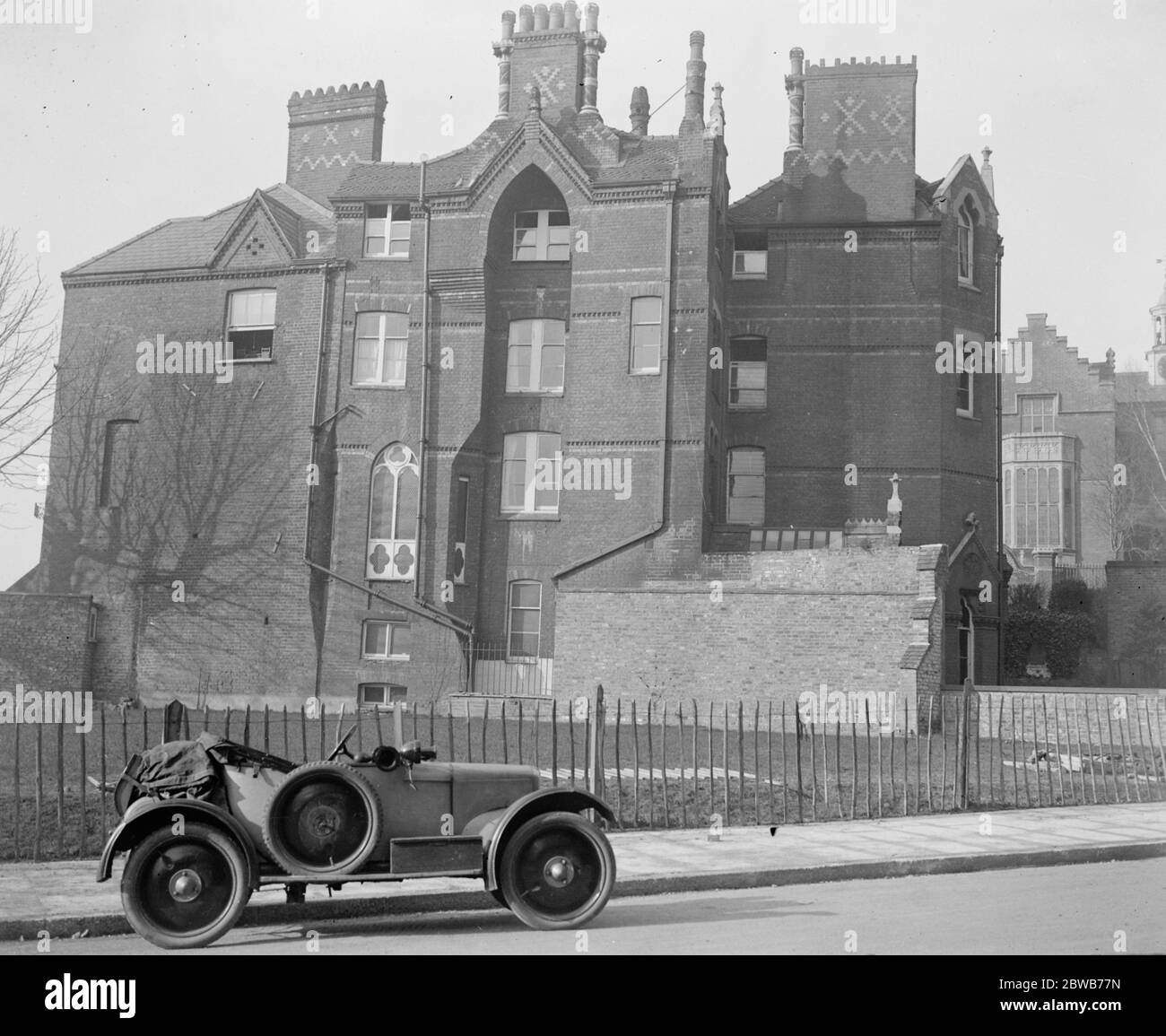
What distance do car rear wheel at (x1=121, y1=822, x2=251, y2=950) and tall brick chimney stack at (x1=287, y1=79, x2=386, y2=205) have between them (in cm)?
3367

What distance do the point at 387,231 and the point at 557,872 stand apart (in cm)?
2871

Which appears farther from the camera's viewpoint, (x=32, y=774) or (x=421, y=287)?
(x=421, y=287)

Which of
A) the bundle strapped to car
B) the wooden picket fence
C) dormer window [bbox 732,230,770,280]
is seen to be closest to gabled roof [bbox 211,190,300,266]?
dormer window [bbox 732,230,770,280]

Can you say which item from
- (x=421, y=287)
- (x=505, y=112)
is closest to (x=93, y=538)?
(x=421, y=287)

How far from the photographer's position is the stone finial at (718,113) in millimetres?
35853

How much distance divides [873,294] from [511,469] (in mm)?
11201

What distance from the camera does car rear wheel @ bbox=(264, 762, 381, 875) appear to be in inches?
378

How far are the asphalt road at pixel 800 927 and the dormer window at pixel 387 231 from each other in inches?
1044

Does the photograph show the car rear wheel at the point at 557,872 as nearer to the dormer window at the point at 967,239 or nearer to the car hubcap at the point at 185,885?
the car hubcap at the point at 185,885

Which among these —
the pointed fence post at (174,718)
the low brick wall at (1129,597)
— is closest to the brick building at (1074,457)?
the low brick wall at (1129,597)

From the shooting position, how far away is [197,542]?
36.3 meters

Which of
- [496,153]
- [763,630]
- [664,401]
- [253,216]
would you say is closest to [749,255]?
[664,401]

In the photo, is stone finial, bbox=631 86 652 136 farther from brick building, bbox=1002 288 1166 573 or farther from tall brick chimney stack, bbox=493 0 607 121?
brick building, bbox=1002 288 1166 573
